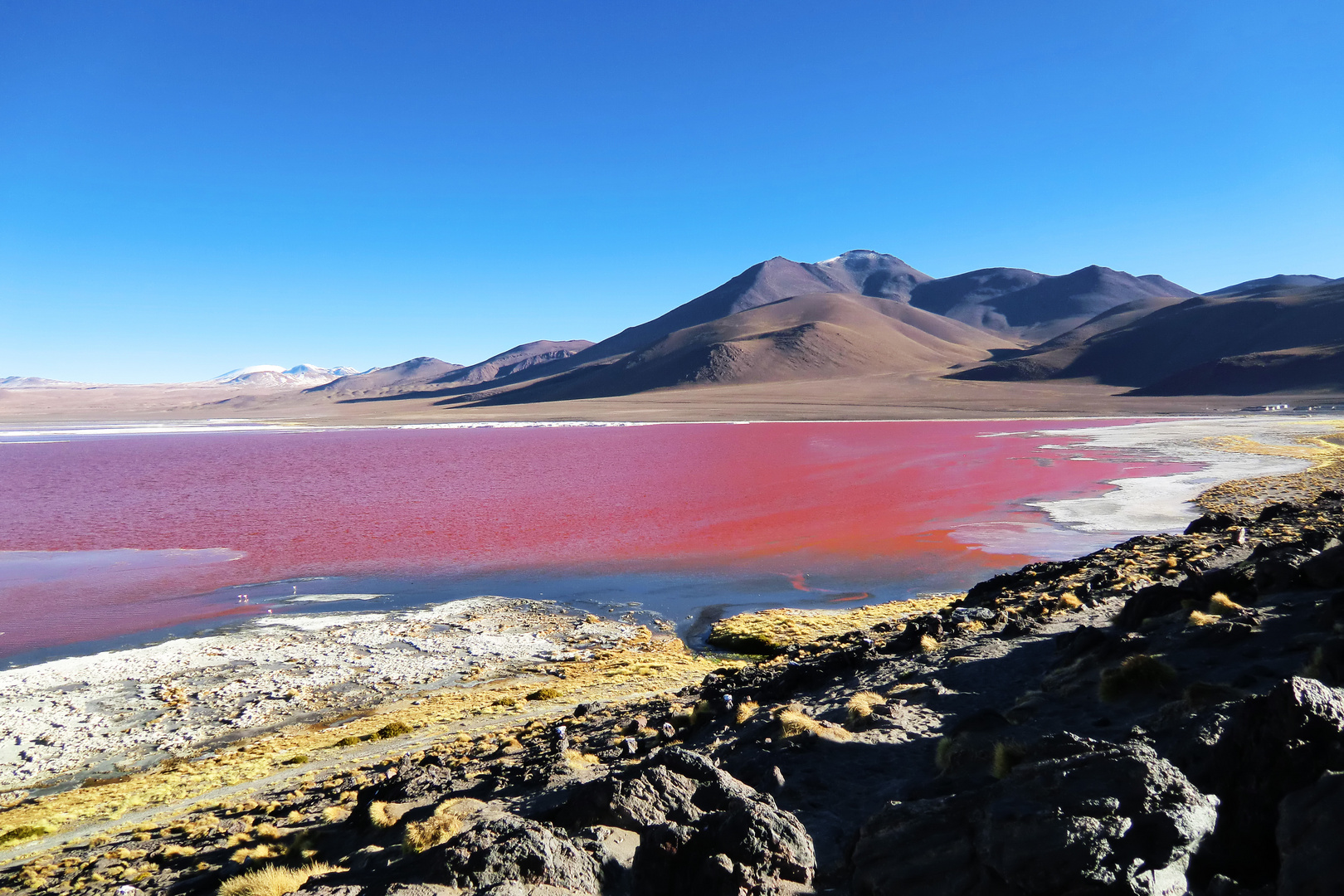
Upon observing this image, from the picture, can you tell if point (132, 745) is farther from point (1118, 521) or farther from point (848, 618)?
point (1118, 521)

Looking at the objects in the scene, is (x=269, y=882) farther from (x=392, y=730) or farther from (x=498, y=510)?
(x=498, y=510)

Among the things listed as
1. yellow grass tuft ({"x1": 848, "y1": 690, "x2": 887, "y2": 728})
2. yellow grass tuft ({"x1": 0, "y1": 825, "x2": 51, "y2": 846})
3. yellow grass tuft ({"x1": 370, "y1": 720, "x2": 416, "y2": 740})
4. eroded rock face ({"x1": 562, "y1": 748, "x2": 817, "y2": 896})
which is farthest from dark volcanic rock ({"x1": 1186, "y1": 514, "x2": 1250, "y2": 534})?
yellow grass tuft ({"x1": 0, "y1": 825, "x2": 51, "y2": 846})

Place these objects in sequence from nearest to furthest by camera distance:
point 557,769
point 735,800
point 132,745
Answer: point 735,800
point 557,769
point 132,745

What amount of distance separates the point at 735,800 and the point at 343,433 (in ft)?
277

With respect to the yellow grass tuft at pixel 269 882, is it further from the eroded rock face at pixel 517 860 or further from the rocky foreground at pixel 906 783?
the eroded rock face at pixel 517 860

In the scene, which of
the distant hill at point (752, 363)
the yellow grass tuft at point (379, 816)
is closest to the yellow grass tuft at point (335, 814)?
the yellow grass tuft at point (379, 816)

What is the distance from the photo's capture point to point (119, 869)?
6.80 meters

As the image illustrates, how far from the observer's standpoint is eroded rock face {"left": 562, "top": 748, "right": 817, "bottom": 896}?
4.44 metres

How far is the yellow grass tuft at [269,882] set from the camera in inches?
213

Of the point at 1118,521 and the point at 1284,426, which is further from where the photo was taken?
the point at 1284,426

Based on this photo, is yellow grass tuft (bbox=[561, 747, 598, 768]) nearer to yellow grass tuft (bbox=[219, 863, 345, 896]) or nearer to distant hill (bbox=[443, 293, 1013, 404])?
yellow grass tuft (bbox=[219, 863, 345, 896])

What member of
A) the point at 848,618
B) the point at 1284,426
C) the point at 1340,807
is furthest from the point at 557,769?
the point at 1284,426

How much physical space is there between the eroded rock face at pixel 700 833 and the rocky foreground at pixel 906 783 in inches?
0.7

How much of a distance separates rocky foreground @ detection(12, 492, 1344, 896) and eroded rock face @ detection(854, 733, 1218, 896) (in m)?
0.01
